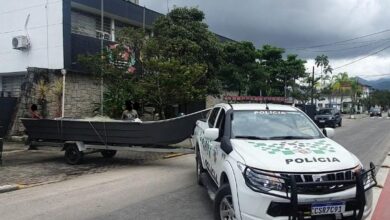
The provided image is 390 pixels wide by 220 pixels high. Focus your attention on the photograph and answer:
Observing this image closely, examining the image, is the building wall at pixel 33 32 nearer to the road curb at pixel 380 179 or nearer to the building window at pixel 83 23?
the building window at pixel 83 23

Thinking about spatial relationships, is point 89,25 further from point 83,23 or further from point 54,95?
point 54,95

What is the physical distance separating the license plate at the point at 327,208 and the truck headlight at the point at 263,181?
434 mm

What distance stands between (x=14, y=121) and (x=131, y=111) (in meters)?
6.61

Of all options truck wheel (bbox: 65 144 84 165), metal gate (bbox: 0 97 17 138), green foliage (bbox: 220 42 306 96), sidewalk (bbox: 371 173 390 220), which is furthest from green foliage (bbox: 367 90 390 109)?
sidewalk (bbox: 371 173 390 220)

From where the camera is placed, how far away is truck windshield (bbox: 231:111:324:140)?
6.96m

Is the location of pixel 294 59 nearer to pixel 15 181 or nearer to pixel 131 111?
pixel 131 111

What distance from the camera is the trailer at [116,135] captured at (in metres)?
12.5

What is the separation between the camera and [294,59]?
42.9 metres

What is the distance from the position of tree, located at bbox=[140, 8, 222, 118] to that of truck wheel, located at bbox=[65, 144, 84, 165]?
547cm

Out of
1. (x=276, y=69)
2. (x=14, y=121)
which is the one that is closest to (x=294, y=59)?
(x=276, y=69)

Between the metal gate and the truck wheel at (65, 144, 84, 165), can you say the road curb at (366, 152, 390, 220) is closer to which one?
the truck wheel at (65, 144, 84, 165)

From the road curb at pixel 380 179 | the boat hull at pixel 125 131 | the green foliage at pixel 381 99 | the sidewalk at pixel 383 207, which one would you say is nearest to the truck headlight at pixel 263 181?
the sidewalk at pixel 383 207

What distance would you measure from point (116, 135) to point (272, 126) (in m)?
6.56

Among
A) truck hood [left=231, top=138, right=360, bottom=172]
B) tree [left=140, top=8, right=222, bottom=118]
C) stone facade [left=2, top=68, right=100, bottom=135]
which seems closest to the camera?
truck hood [left=231, top=138, right=360, bottom=172]
